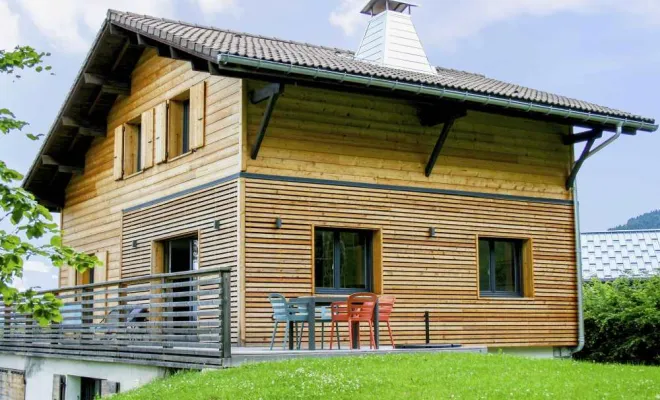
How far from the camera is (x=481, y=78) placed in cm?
1973

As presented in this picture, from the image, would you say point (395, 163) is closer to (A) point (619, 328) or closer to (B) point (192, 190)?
(B) point (192, 190)

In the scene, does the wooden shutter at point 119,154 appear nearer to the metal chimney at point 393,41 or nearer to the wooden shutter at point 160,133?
the wooden shutter at point 160,133

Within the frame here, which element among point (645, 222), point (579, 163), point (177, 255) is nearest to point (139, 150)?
point (177, 255)

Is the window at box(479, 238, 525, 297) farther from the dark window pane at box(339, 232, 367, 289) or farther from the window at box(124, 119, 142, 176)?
the window at box(124, 119, 142, 176)

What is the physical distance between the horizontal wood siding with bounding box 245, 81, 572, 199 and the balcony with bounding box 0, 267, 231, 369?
2.40 m

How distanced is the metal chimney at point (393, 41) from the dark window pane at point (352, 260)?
4.05 metres

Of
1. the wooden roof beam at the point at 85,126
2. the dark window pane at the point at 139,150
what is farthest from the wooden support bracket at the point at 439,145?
the wooden roof beam at the point at 85,126

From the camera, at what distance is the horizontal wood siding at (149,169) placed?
48.8 feet

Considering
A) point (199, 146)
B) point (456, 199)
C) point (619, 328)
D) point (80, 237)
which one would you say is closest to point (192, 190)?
point (199, 146)

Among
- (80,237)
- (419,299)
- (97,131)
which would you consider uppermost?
(97,131)

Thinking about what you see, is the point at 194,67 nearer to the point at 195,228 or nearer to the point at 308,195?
the point at 308,195

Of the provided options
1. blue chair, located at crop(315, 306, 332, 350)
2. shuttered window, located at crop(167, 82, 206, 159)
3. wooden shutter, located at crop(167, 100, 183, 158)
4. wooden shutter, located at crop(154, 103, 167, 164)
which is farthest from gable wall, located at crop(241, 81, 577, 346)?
wooden shutter, located at crop(154, 103, 167, 164)

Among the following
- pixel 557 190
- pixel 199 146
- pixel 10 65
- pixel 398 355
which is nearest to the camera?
pixel 10 65

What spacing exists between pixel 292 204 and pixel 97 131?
7116 millimetres
